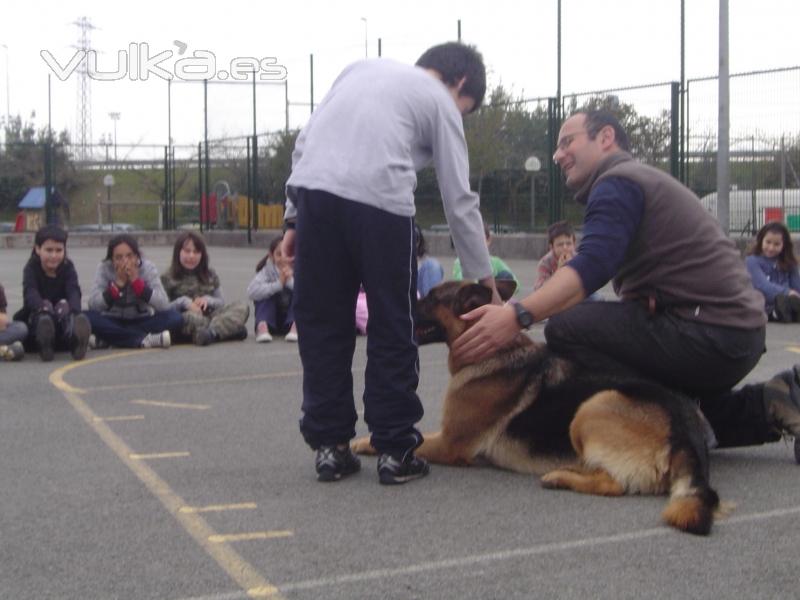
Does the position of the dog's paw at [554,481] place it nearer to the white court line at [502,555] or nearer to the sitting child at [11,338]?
the white court line at [502,555]

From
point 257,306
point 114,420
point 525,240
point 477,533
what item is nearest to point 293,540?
point 477,533

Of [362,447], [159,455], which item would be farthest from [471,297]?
[159,455]

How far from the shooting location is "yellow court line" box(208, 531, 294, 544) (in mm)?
4215

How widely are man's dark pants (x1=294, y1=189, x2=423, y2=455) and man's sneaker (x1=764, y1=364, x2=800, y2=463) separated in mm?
1590

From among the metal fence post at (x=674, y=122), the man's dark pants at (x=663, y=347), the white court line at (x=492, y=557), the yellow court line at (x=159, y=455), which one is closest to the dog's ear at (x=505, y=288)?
the man's dark pants at (x=663, y=347)

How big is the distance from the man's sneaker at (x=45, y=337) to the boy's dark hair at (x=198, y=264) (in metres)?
1.70

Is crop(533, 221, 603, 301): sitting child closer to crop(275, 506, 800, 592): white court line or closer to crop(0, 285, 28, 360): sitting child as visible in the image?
crop(0, 285, 28, 360): sitting child

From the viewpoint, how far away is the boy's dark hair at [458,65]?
5.07 m

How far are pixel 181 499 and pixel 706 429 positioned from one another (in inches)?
87.4

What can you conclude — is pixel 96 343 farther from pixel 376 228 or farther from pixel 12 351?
pixel 376 228

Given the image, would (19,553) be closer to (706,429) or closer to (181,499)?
(181,499)

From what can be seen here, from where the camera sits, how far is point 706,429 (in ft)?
16.4

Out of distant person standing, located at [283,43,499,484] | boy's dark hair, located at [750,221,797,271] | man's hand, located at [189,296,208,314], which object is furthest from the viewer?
boy's dark hair, located at [750,221,797,271]

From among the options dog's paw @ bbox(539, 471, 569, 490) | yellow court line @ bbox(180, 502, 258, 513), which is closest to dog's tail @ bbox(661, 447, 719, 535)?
dog's paw @ bbox(539, 471, 569, 490)
